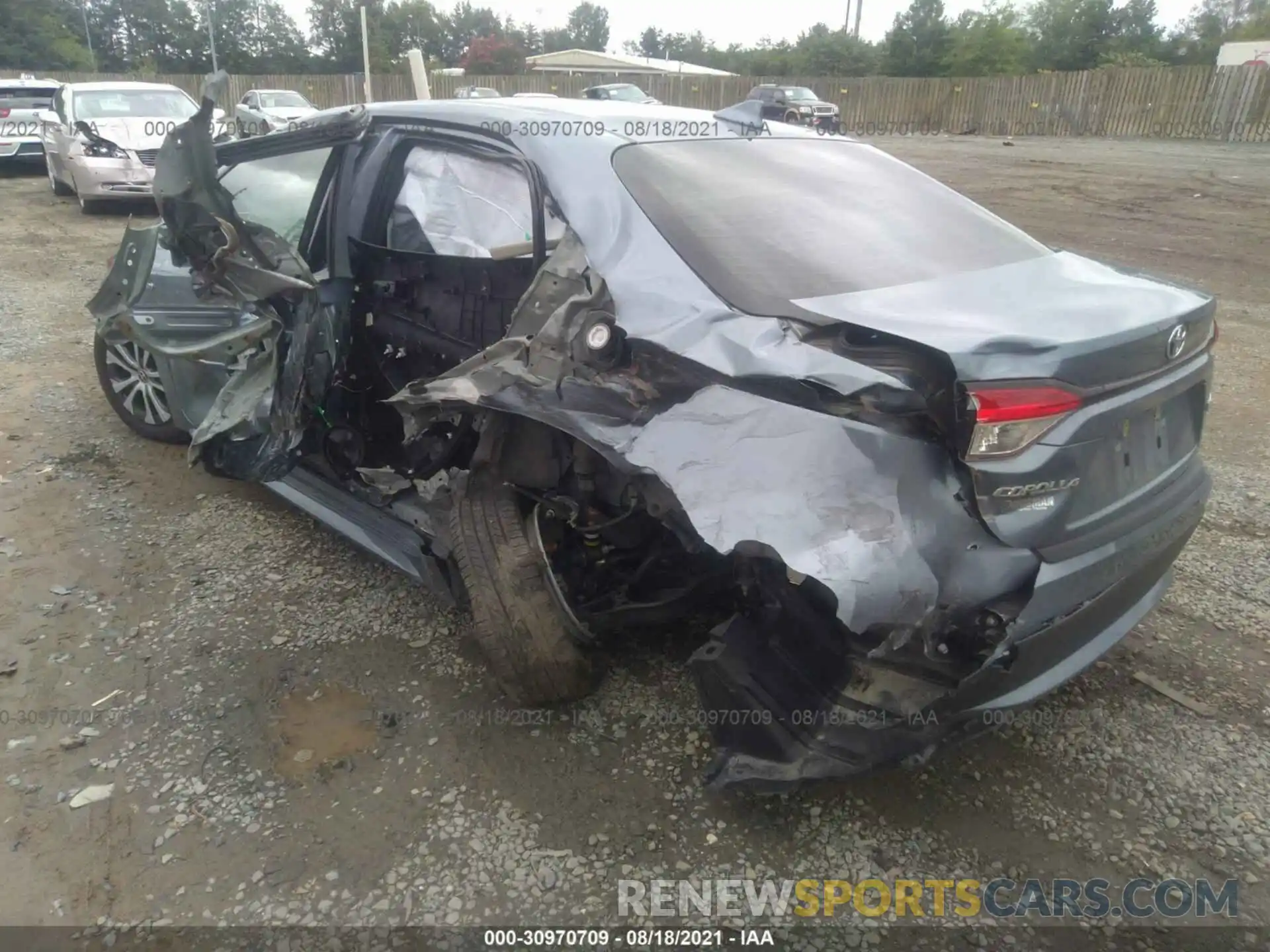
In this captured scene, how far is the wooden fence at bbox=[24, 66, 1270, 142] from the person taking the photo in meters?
20.9

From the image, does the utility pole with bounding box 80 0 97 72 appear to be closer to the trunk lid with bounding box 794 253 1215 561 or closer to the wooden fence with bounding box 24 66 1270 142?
the wooden fence with bounding box 24 66 1270 142

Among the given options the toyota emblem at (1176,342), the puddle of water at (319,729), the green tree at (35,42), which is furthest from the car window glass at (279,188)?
the green tree at (35,42)

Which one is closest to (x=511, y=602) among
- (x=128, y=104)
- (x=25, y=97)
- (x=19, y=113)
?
(x=128, y=104)

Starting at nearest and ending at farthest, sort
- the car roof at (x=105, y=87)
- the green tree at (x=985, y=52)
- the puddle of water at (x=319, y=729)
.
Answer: the puddle of water at (x=319, y=729) → the car roof at (x=105, y=87) → the green tree at (x=985, y=52)

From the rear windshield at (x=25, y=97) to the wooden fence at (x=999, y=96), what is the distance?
11.8 metres

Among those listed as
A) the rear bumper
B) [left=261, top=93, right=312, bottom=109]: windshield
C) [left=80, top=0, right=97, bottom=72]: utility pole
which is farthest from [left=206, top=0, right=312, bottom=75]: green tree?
the rear bumper

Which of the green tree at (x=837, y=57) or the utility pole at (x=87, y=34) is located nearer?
the green tree at (x=837, y=57)

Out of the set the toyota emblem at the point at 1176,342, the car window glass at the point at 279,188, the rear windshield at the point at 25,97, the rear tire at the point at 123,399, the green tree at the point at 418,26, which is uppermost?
the green tree at the point at 418,26

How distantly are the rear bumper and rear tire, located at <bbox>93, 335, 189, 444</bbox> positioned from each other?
11.5ft

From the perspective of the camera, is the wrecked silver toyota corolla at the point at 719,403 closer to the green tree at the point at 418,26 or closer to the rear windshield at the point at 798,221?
the rear windshield at the point at 798,221

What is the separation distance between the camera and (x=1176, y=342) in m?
2.21

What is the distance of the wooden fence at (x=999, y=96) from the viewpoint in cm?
2094

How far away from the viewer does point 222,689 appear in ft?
9.34

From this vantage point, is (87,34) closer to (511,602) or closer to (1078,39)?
(1078,39)
